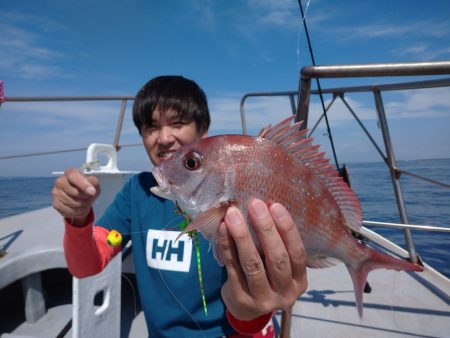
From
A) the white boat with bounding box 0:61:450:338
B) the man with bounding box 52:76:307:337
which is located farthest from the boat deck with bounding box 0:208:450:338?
the man with bounding box 52:76:307:337

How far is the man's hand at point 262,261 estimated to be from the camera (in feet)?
3.16

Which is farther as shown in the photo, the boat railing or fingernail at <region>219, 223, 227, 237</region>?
the boat railing

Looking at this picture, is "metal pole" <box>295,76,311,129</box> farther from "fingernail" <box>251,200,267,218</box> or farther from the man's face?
the man's face

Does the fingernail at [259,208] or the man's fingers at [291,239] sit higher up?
the fingernail at [259,208]

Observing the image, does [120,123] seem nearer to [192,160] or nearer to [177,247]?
[177,247]

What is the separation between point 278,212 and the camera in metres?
0.97

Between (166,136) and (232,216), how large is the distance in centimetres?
101

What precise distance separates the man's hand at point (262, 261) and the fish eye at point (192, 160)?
0.25 metres

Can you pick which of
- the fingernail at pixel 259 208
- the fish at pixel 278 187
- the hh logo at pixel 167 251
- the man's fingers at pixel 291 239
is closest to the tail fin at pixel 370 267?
the fish at pixel 278 187

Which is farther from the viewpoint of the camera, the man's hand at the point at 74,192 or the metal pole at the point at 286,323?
the metal pole at the point at 286,323

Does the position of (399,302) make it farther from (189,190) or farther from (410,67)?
(189,190)

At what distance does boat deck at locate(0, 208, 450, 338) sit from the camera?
2070 mm

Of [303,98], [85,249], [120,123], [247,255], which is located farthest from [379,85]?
[120,123]

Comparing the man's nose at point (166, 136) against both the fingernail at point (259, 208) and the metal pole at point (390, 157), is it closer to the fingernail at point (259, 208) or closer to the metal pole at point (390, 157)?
the fingernail at point (259, 208)
